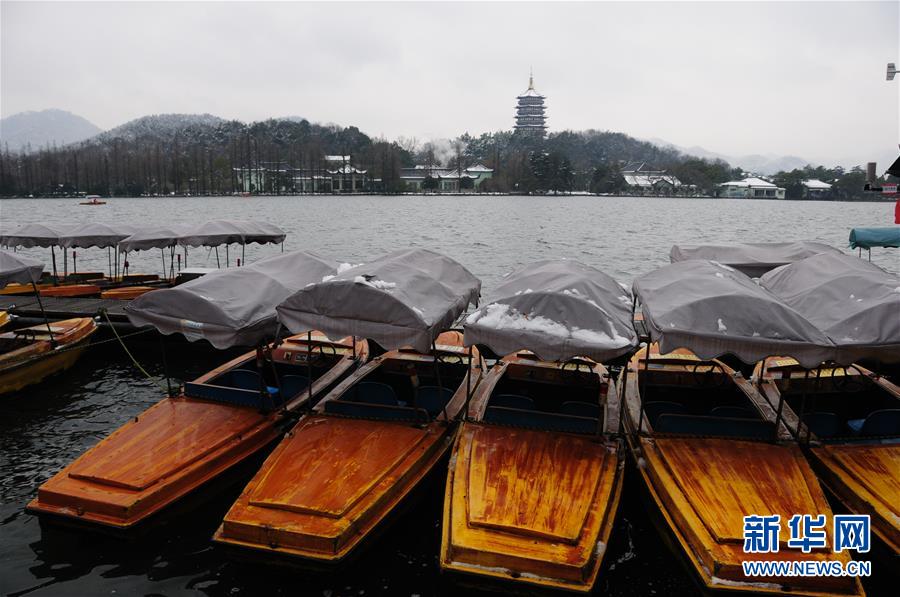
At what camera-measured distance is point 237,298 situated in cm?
877

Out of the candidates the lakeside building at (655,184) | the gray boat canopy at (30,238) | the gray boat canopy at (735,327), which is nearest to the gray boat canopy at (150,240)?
the gray boat canopy at (30,238)

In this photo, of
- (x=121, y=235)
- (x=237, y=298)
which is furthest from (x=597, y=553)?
(x=121, y=235)

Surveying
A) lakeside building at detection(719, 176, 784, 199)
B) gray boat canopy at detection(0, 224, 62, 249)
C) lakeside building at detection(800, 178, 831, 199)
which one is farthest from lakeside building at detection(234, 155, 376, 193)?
gray boat canopy at detection(0, 224, 62, 249)

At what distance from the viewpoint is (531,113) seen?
618ft

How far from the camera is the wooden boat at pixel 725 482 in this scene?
5664 mm

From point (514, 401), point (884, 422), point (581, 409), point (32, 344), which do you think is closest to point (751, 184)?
point (884, 422)

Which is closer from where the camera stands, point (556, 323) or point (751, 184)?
point (556, 323)

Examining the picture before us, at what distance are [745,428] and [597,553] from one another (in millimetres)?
3228

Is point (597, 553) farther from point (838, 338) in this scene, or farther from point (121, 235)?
point (121, 235)

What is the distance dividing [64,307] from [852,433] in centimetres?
2021

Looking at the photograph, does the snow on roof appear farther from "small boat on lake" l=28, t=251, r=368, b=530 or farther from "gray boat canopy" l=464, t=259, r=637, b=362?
"small boat on lake" l=28, t=251, r=368, b=530

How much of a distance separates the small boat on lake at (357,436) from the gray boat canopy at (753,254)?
885cm

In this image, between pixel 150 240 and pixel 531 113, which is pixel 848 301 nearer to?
pixel 150 240

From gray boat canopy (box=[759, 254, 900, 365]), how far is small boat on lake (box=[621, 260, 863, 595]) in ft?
1.56
